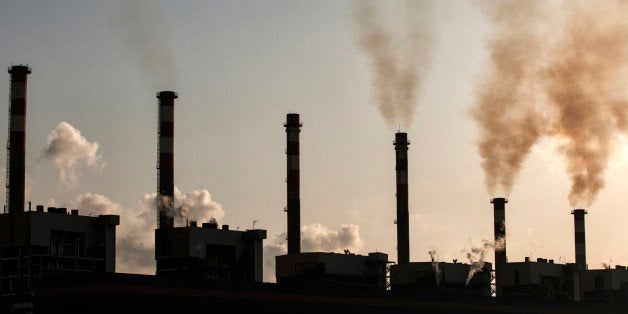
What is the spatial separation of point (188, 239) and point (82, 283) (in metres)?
14.2

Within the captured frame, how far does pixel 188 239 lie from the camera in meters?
76.0

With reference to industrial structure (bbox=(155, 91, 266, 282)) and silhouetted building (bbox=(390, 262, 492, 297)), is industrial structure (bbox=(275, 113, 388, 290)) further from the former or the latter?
silhouetted building (bbox=(390, 262, 492, 297))

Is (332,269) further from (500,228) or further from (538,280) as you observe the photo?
(500,228)

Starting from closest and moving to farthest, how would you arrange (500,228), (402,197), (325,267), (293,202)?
(325,267) → (293,202) → (402,197) → (500,228)

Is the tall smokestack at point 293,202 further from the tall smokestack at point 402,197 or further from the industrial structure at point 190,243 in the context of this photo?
the tall smokestack at point 402,197

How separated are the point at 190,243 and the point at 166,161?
755 centimetres

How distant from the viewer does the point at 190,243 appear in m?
75.9

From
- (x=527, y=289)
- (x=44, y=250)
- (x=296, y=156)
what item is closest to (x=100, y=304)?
(x=44, y=250)

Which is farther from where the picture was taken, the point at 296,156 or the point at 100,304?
the point at 296,156

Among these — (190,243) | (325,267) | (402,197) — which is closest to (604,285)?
(402,197)

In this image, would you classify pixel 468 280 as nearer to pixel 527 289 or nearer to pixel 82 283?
pixel 527 289

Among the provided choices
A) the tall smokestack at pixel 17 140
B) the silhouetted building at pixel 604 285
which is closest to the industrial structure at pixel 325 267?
the tall smokestack at pixel 17 140

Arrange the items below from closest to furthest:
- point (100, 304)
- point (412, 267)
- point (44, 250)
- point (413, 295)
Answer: point (100, 304) → point (44, 250) → point (413, 295) → point (412, 267)

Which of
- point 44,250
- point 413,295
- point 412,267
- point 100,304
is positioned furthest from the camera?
point 412,267
